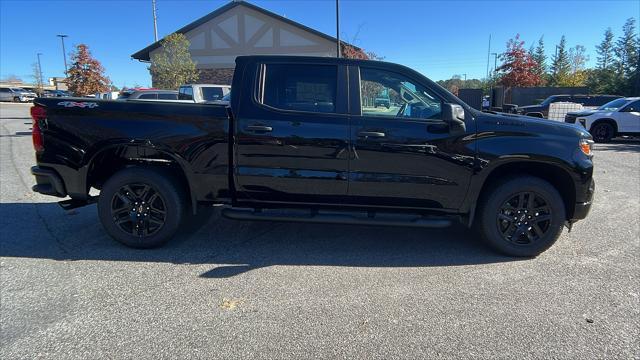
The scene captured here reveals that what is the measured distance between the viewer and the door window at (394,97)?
4125mm

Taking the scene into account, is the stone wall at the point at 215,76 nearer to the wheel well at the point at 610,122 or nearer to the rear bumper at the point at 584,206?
the wheel well at the point at 610,122

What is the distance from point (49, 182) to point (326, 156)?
2.99 meters

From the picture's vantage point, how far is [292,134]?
4.06 metres

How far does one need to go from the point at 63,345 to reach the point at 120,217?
1841 millimetres

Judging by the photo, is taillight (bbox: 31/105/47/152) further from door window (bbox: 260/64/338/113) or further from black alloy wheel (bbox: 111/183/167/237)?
door window (bbox: 260/64/338/113)

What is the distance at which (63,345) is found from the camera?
8.95 ft

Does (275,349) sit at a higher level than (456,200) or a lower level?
lower

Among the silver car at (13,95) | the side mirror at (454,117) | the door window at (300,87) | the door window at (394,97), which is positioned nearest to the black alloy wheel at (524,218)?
the side mirror at (454,117)

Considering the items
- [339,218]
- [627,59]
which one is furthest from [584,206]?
[627,59]

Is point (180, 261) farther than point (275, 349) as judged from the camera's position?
Yes

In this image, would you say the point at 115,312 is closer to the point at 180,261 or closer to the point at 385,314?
the point at 180,261

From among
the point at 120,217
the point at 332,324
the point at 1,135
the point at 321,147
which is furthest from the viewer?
the point at 1,135

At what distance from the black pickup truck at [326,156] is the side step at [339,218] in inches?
0.6

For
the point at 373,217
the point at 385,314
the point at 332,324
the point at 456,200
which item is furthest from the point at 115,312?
the point at 456,200
